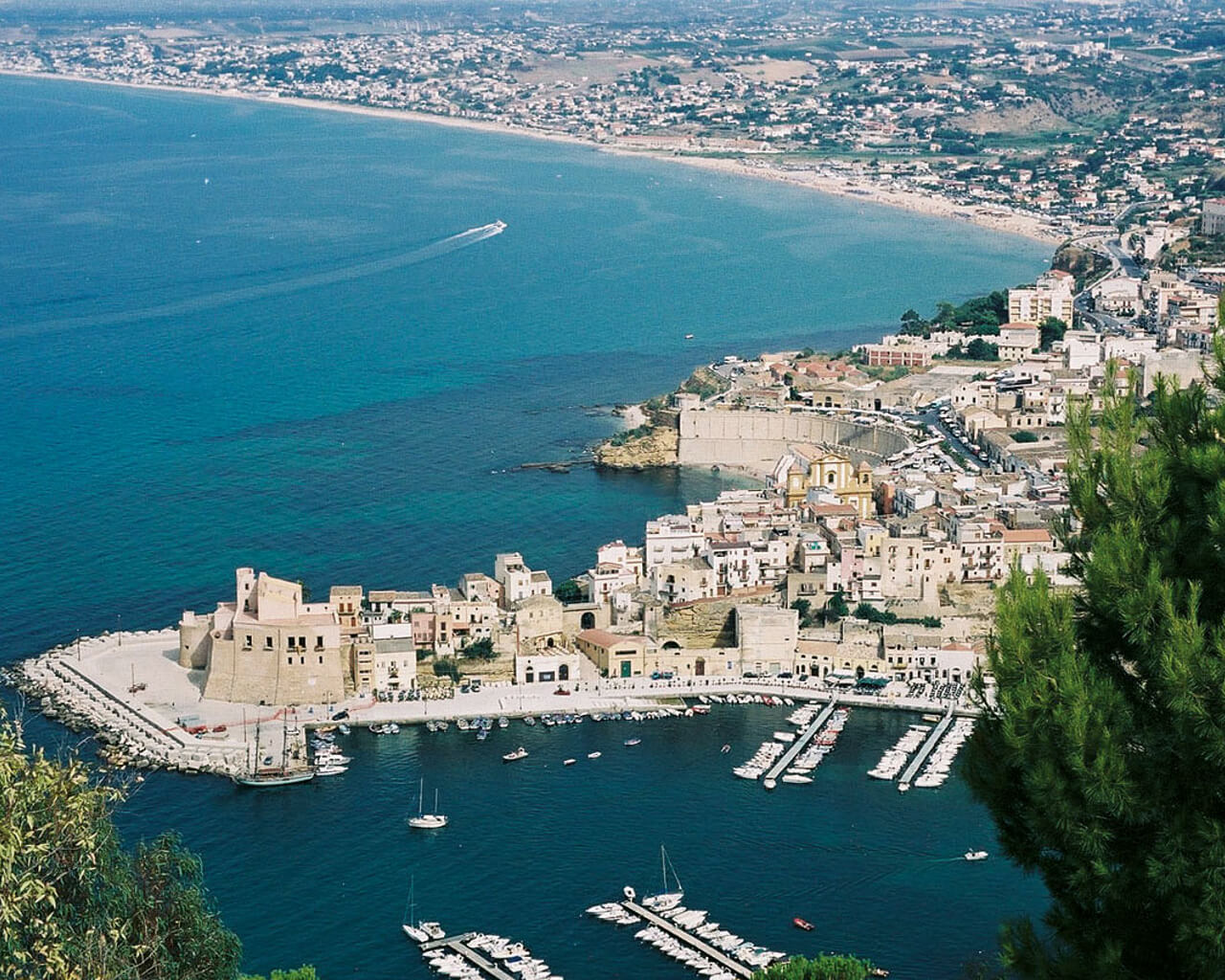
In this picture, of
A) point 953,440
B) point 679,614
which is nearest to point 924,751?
point 679,614

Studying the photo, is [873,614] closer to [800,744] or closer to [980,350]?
[800,744]

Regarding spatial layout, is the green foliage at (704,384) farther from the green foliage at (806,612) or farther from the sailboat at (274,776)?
the sailboat at (274,776)

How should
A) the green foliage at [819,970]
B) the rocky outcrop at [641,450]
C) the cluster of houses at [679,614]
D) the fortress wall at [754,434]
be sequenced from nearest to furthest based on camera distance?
1. the green foliage at [819,970]
2. the cluster of houses at [679,614]
3. the rocky outcrop at [641,450]
4. the fortress wall at [754,434]

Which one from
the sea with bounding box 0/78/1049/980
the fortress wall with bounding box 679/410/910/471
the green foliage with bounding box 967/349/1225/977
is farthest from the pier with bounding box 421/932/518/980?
the fortress wall with bounding box 679/410/910/471

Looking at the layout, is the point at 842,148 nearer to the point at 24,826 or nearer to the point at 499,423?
the point at 499,423

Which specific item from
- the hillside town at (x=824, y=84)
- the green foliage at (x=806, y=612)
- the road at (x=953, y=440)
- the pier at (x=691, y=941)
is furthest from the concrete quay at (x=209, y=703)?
the hillside town at (x=824, y=84)

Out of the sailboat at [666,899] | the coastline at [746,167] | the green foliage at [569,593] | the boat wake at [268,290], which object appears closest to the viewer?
the sailboat at [666,899]
